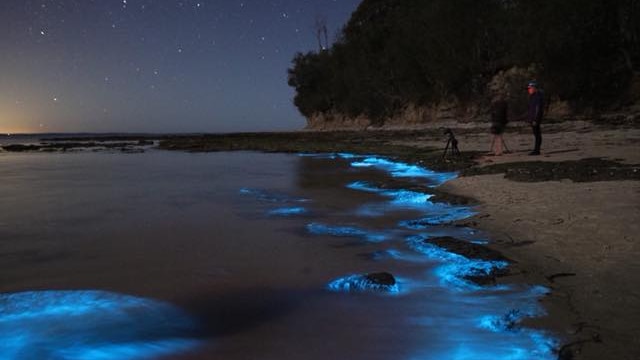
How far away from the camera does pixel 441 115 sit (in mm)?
46375

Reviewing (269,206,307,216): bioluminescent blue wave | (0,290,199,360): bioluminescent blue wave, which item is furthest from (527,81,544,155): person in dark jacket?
(0,290,199,360): bioluminescent blue wave

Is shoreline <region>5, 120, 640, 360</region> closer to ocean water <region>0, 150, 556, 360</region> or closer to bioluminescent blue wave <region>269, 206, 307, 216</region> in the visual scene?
ocean water <region>0, 150, 556, 360</region>

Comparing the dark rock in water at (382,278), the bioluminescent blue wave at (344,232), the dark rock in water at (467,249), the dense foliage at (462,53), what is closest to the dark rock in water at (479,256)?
the dark rock in water at (467,249)

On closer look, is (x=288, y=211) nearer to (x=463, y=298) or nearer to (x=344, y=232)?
(x=344, y=232)

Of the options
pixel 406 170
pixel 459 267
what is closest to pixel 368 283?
pixel 459 267

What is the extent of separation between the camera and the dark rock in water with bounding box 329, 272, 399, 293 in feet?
16.0

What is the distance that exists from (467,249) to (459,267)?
1.74ft

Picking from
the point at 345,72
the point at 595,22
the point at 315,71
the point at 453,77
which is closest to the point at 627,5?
the point at 595,22

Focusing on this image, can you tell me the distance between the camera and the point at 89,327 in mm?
4191

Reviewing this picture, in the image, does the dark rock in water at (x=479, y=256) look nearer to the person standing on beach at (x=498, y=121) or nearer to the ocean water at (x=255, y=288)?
the ocean water at (x=255, y=288)

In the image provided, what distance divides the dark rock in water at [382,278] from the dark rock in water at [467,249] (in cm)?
105

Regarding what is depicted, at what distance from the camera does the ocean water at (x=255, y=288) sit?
12.3 feet

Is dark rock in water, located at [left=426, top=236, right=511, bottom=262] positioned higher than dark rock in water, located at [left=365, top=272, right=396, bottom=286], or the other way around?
dark rock in water, located at [left=426, top=236, right=511, bottom=262]

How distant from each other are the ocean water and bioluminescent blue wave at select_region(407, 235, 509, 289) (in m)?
0.02
